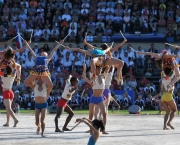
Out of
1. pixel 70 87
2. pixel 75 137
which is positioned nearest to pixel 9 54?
pixel 70 87

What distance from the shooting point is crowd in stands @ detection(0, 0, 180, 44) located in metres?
35.7

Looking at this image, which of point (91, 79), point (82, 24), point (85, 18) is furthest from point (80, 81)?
point (91, 79)

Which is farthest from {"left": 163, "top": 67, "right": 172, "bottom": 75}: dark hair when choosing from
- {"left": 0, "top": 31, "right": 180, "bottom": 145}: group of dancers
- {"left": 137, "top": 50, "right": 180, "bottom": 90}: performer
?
{"left": 137, "top": 50, "right": 180, "bottom": 90}: performer

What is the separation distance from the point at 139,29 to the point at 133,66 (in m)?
2.92

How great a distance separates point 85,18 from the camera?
3678 cm

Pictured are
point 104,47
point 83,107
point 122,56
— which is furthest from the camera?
point 122,56

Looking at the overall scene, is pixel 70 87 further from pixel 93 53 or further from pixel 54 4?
pixel 54 4

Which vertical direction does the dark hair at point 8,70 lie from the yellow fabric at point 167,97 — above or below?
above

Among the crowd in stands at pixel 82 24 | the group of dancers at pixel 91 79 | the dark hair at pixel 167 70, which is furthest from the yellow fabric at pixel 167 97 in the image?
the crowd in stands at pixel 82 24

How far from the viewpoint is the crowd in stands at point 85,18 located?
35688 mm

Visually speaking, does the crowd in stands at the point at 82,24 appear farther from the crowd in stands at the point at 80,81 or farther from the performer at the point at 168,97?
the performer at the point at 168,97

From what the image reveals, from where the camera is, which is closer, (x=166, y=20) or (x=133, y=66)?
(x=133, y=66)

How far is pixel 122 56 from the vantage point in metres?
33.5

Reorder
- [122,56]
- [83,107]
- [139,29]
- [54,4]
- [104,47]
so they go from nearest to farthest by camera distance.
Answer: [104,47]
[83,107]
[122,56]
[139,29]
[54,4]
